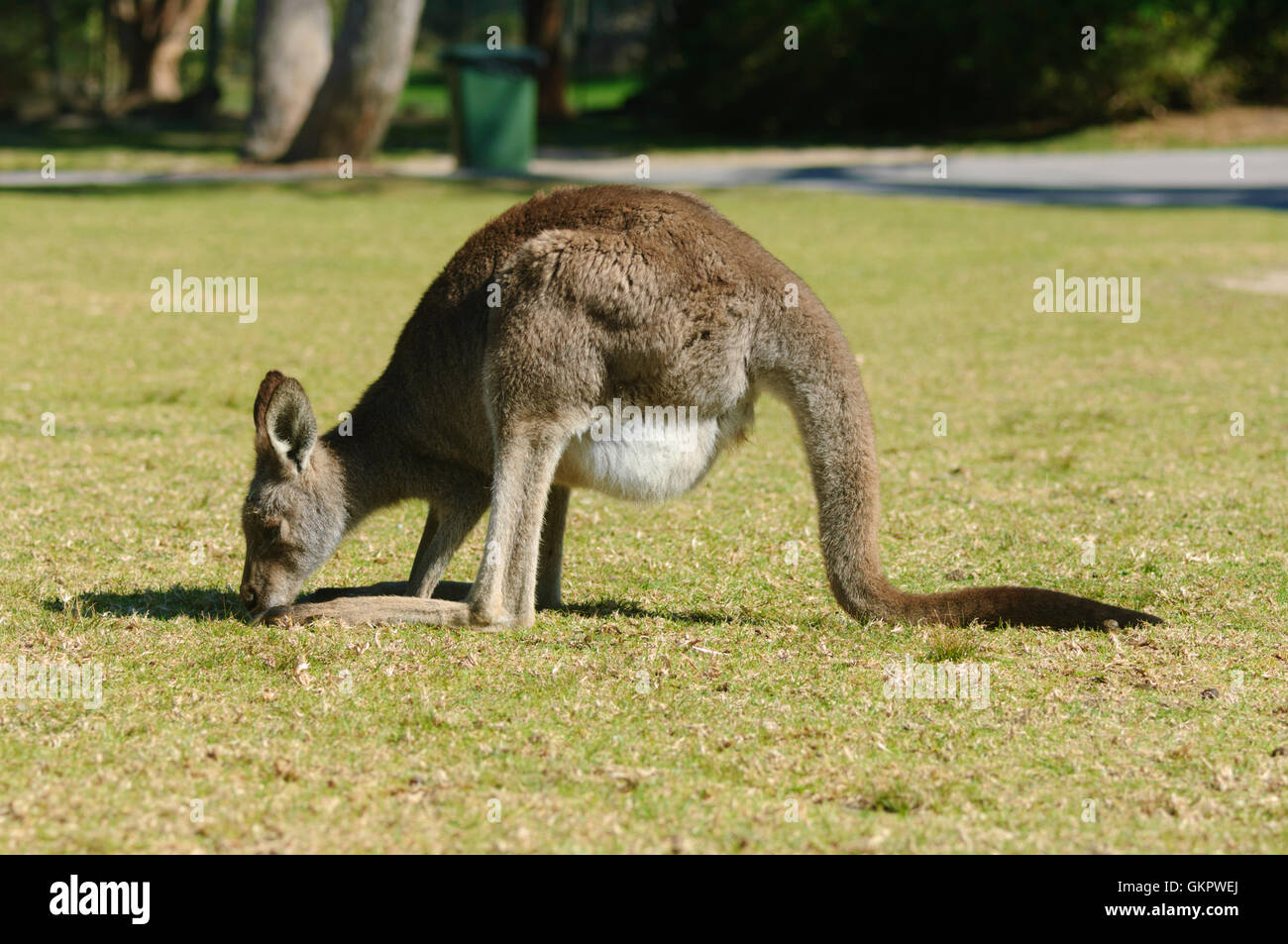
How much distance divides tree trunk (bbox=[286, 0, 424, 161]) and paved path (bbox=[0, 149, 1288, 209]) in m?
0.37

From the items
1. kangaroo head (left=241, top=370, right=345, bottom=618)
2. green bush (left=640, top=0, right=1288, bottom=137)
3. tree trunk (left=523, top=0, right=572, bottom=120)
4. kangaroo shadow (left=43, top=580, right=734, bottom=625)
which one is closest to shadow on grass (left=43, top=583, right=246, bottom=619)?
kangaroo shadow (left=43, top=580, right=734, bottom=625)

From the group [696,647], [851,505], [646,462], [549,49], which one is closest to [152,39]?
[549,49]

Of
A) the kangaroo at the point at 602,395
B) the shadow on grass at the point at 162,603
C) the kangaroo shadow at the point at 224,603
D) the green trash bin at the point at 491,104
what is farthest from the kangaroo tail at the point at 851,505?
the green trash bin at the point at 491,104

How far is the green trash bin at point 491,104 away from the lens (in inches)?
754

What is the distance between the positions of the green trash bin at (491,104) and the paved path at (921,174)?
49cm

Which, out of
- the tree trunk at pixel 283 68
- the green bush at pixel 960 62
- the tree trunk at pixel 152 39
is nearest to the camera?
the tree trunk at pixel 283 68

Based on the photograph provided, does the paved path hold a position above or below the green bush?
below

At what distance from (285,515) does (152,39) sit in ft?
104

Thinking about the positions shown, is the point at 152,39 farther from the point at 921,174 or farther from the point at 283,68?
the point at 921,174

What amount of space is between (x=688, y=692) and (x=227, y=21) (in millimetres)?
40059

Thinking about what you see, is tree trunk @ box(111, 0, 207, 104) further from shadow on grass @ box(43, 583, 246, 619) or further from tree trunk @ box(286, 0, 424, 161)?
shadow on grass @ box(43, 583, 246, 619)

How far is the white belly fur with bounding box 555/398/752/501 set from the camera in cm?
410

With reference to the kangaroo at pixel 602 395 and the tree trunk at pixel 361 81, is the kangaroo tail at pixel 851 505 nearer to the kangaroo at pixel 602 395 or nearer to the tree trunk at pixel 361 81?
the kangaroo at pixel 602 395

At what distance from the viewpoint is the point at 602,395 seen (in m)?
4.11
